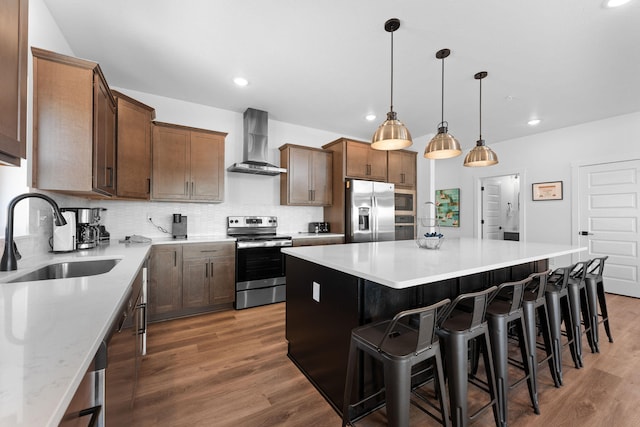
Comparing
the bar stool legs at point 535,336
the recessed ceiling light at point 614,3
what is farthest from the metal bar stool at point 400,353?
the recessed ceiling light at point 614,3

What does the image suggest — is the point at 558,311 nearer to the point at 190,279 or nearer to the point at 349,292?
the point at 349,292

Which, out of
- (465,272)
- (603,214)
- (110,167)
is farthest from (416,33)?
(603,214)

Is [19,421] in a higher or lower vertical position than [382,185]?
lower

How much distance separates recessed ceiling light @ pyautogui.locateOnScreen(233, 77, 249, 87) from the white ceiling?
68 millimetres

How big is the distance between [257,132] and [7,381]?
3805mm

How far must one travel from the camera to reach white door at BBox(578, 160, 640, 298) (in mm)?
3969

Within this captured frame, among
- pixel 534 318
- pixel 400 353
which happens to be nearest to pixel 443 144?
pixel 534 318

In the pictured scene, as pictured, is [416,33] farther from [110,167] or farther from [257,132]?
[110,167]

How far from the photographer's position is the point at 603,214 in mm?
4242

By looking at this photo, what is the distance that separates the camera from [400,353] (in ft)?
4.01

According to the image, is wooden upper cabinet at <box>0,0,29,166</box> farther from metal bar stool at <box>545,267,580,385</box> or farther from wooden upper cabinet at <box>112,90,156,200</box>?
metal bar stool at <box>545,267,580,385</box>

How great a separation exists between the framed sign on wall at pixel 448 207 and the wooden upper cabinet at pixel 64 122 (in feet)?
20.6

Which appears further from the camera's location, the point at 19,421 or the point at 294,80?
the point at 294,80

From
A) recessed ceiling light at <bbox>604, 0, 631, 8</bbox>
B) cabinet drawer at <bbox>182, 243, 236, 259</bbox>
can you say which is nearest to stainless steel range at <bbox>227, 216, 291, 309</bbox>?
cabinet drawer at <bbox>182, 243, 236, 259</bbox>
